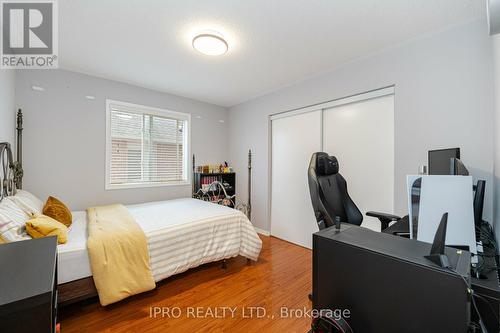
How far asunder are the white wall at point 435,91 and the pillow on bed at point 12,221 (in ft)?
10.8

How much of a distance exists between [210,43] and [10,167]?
2.44 m

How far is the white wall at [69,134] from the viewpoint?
104 inches

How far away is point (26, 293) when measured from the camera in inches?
24.0

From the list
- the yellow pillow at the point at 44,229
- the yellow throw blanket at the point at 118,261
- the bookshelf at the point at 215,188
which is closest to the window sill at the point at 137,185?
the bookshelf at the point at 215,188

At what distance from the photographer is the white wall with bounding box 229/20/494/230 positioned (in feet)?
5.80

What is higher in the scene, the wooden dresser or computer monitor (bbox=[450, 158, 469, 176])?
computer monitor (bbox=[450, 158, 469, 176])

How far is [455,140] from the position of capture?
1.90 m

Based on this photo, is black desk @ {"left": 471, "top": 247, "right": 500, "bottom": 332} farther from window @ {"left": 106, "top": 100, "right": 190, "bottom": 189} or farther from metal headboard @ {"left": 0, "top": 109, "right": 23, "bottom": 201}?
window @ {"left": 106, "top": 100, "right": 190, "bottom": 189}

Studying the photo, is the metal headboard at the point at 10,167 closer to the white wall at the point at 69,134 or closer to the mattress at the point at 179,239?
the white wall at the point at 69,134

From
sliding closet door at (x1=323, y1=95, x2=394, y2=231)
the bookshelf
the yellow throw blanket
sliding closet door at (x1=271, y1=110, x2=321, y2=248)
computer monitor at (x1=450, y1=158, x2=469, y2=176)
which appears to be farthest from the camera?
the bookshelf

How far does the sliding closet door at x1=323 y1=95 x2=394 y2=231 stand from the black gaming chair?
0.54 meters

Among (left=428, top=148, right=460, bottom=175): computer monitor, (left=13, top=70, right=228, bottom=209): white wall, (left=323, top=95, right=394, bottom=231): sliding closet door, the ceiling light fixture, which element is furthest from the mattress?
(left=428, top=148, right=460, bottom=175): computer monitor

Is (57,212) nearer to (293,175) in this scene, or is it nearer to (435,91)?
(293,175)

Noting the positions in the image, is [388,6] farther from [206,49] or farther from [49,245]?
[49,245]
